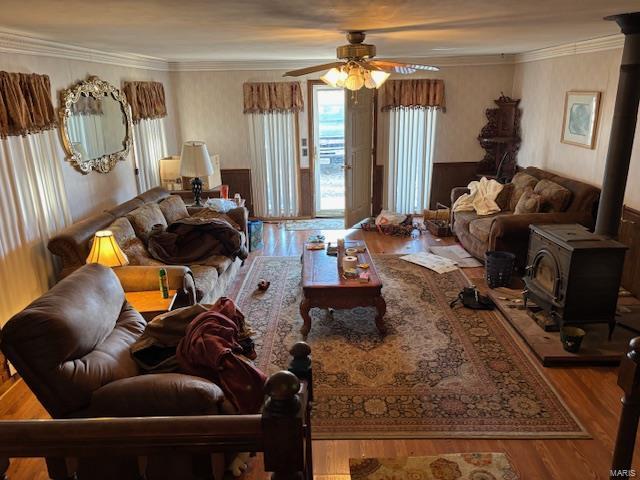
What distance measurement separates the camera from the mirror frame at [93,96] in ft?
→ 13.1

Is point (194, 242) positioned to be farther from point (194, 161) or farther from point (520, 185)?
point (520, 185)

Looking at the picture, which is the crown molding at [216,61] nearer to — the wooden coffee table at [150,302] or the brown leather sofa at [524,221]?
the brown leather sofa at [524,221]

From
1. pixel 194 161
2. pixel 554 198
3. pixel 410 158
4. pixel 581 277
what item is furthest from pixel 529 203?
pixel 194 161

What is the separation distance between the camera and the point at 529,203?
4.95 meters

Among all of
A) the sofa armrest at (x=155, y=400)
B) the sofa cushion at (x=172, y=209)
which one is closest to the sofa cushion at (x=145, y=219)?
the sofa cushion at (x=172, y=209)

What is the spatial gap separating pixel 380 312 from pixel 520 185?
310 cm

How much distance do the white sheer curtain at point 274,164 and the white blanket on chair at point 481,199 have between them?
254cm

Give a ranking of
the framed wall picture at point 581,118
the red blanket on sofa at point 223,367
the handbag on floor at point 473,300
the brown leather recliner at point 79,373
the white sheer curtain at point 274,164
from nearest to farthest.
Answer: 1. the brown leather recliner at point 79,373
2. the red blanket on sofa at point 223,367
3. the handbag on floor at point 473,300
4. the framed wall picture at point 581,118
5. the white sheer curtain at point 274,164

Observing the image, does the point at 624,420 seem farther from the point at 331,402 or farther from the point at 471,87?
the point at 471,87

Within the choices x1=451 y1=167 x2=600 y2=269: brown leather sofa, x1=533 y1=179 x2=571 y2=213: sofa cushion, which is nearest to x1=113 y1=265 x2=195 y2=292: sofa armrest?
x1=451 y1=167 x2=600 y2=269: brown leather sofa

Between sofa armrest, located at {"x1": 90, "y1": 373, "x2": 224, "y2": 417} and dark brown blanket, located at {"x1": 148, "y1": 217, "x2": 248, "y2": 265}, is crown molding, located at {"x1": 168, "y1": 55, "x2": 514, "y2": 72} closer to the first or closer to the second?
dark brown blanket, located at {"x1": 148, "y1": 217, "x2": 248, "y2": 265}

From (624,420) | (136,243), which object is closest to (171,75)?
(136,243)

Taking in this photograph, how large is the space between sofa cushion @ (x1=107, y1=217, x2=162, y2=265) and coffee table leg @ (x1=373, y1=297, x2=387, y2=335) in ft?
6.36

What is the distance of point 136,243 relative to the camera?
4.05m
